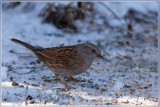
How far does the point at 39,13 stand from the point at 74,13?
978mm

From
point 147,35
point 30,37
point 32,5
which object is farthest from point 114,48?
point 32,5

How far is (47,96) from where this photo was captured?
3.66 metres

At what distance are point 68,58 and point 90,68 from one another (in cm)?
106

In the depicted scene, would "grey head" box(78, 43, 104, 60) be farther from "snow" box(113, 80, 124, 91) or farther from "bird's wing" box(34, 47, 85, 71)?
"snow" box(113, 80, 124, 91)

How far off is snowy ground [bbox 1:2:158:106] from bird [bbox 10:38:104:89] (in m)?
0.25

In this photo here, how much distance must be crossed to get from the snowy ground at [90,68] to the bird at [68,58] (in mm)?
249

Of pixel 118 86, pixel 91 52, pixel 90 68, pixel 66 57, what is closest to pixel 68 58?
pixel 66 57

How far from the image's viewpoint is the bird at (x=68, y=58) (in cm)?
409

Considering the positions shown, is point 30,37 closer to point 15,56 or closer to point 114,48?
point 15,56

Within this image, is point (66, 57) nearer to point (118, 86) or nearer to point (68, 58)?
point (68, 58)

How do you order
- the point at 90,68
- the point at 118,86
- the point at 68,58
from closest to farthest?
the point at 68,58 → the point at 118,86 → the point at 90,68

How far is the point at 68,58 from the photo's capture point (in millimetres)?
4113

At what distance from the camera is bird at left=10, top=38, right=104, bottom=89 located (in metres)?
4.09

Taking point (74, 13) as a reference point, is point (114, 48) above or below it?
below
